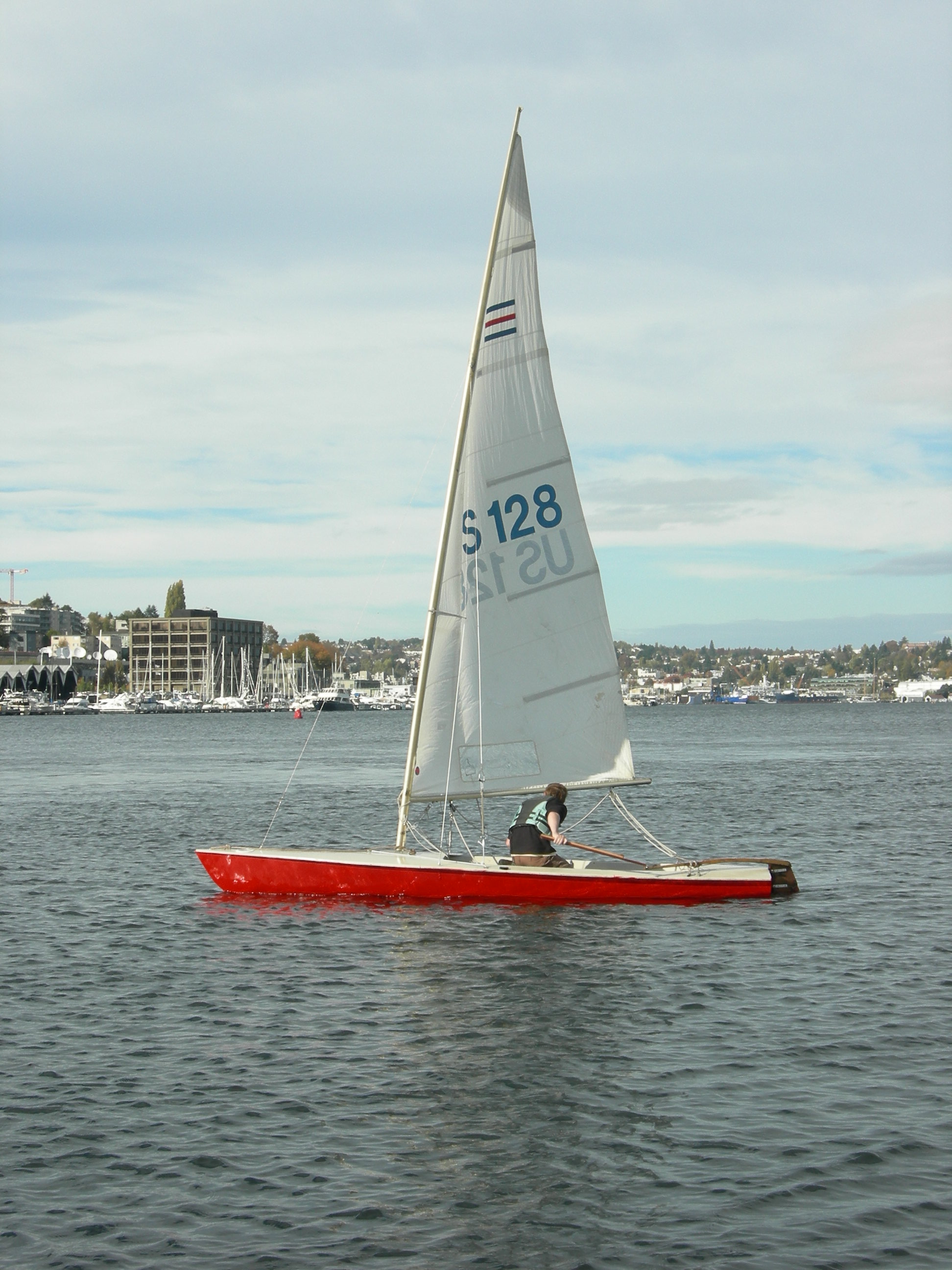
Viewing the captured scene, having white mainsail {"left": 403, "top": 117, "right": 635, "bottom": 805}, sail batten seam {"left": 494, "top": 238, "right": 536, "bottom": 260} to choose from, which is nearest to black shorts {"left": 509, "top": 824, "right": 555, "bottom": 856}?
white mainsail {"left": 403, "top": 117, "right": 635, "bottom": 805}

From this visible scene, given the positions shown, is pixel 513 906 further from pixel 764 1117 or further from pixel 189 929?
pixel 764 1117

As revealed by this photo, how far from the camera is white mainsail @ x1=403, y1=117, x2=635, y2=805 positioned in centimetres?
2314

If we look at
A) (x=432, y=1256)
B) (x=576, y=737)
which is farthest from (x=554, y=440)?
(x=432, y=1256)

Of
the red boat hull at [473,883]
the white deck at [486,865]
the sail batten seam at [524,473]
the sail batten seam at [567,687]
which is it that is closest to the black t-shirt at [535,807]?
the white deck at [486,865]

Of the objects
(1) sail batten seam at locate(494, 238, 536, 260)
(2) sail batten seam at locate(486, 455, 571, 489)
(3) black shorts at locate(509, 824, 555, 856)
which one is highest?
(1) sail batten seam at locate(494, 238, 536, 260)

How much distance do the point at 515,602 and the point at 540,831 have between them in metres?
4.28

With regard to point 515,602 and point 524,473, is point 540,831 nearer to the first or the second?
point 515,602

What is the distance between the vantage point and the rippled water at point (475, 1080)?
36.0ft

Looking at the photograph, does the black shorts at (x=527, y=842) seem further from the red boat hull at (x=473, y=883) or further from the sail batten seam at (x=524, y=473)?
the sail batten seam at (x=524, y=473)

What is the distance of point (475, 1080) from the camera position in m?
14.8

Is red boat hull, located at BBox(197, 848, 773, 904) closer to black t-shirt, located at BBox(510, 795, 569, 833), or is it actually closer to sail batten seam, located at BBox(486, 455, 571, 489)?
black t-shirt, located at BBox(510, 795, 569, 833)

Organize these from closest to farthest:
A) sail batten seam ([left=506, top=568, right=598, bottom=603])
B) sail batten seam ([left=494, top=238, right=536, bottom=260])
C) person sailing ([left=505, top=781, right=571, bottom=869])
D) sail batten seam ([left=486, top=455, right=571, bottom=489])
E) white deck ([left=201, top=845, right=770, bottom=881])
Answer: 1. sail batten seam ([left=494, top=238, right=536, bottom=260])
2. white deck ([left=201, top=845, right=770, bottom=881])
3. sail batten seam ([left=486, top=455, right=571, bottom=489])
4. person sailing ([left=505, top=781, right=571, bottom=869])
5. sail batten seam ([left=506, top=568, right=598, bottom=603])

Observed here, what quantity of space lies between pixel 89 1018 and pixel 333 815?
30.3 meters

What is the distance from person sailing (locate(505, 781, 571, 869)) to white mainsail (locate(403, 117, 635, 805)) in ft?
1.46
